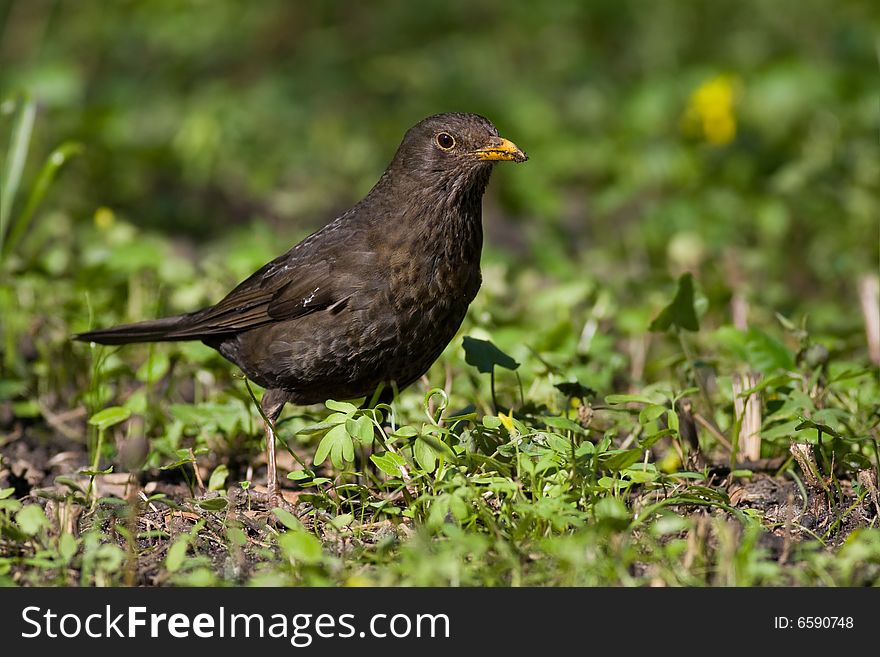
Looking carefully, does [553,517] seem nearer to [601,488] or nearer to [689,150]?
[601,488]

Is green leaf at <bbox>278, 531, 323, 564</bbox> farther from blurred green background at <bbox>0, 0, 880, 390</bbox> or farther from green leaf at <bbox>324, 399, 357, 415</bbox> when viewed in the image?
blurred green background at <bbox>0, 0, 880, 390</bbox>

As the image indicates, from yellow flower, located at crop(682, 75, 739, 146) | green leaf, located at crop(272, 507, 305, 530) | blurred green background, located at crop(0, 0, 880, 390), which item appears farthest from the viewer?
yellow flower, located at crop(682, 75, 739, 146)

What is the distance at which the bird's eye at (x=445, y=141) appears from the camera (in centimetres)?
527

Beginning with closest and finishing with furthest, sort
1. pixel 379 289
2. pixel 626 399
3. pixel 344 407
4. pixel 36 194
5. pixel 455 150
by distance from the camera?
pixel 344 407 < pixel 626 399 < pixel 379 289 < pixel 455 150 < pixel 36 194

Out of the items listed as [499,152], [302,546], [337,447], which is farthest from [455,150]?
[302,546]

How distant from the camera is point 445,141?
5.29 metres

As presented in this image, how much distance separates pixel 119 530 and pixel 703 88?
617cm

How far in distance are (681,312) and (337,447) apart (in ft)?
5.81

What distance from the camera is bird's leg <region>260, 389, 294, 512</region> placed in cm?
493

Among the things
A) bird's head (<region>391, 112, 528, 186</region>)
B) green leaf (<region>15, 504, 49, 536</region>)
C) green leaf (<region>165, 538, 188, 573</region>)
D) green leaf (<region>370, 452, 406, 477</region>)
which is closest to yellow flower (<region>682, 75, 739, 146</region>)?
bird's head (<region>391, 112, 528, 186</region>)

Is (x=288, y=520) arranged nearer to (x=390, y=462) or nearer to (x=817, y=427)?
(x=390, y=462)

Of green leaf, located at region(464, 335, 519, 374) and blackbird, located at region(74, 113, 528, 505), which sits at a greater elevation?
blackbird, located at region(74, 113, 528, 505)

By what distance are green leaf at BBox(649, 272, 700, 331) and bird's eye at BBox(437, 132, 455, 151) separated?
113 centimetres

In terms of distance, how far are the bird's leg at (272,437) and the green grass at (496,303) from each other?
13 centimetres
